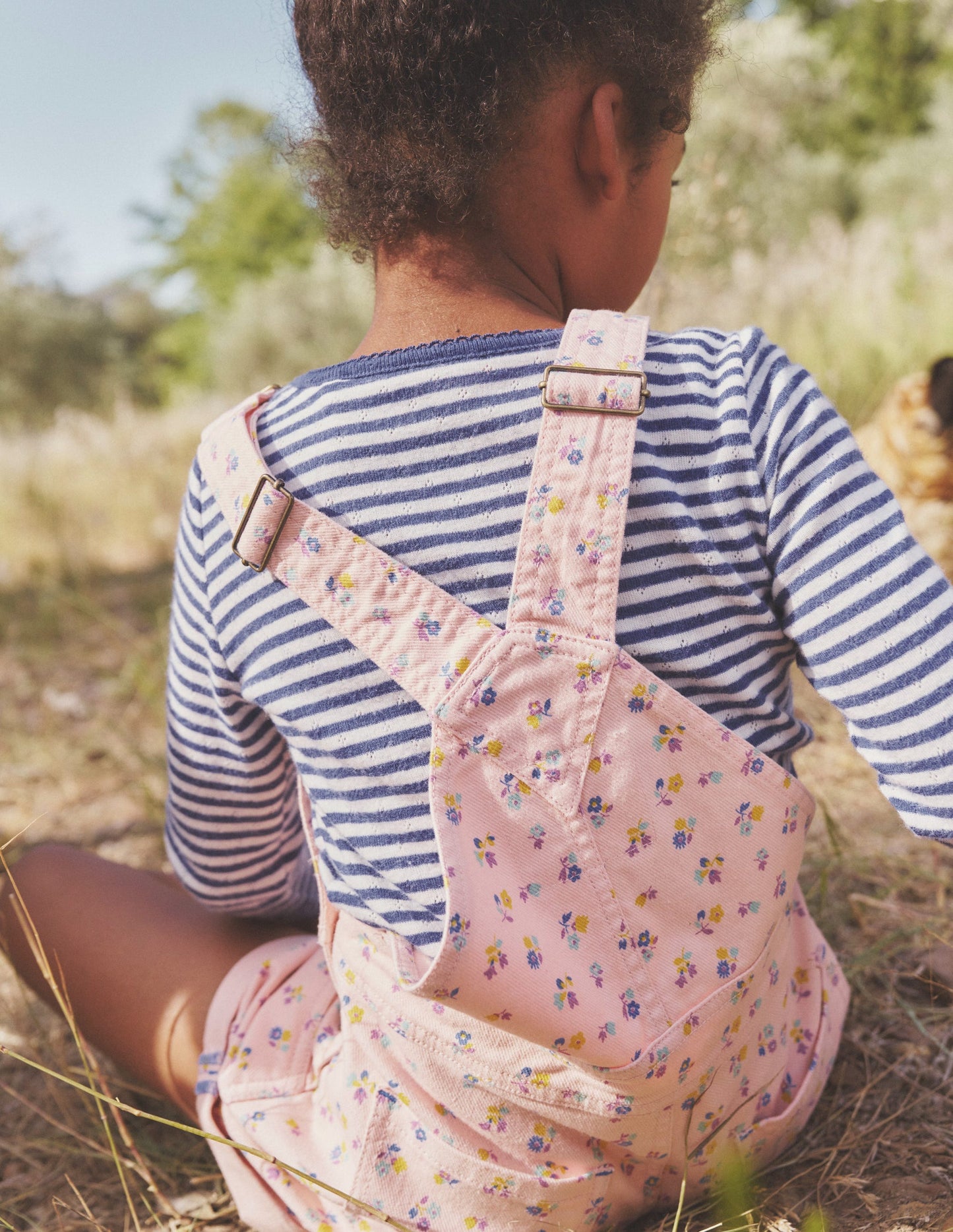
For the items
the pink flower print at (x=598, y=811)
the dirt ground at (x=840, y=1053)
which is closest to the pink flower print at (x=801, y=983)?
the dirt ground at (x=840, y=1053)

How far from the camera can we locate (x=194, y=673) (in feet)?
3.51

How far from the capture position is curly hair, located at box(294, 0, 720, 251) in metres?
0.82

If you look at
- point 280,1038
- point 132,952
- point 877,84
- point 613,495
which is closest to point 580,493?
point 613,495

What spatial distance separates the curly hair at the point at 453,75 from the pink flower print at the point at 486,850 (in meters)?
0.59

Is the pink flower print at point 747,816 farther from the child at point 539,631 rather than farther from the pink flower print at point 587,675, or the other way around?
the pink flower print at point 587,675

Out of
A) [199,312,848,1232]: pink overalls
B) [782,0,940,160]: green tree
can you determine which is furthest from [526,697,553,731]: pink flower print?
[782,0,940,160]: green tree

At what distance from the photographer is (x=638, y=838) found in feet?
2.71

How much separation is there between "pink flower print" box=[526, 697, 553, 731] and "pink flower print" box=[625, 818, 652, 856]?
13 cm

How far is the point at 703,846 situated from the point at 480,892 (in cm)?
21

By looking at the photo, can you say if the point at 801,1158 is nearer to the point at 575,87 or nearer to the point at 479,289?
the point at 479,289

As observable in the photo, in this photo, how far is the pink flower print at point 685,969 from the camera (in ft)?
2.83

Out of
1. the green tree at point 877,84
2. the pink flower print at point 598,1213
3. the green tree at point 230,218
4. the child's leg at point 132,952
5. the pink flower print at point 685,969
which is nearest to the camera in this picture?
the pink flower print at point 685,969

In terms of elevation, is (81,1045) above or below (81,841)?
above

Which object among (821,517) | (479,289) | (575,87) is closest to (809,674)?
(821,517)
